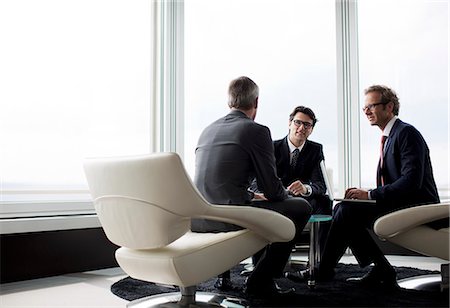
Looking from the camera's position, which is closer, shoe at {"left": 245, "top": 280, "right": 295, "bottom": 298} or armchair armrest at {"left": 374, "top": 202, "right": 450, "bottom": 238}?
armchair armrest at {"left": 374, "top": 202, "right": 450, "bottom": 238}

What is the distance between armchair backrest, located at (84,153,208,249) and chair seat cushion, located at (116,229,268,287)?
61 mm

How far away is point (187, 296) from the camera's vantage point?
257cm

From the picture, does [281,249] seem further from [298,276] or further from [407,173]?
[407,173]

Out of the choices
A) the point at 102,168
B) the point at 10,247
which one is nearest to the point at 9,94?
the point at 10,247

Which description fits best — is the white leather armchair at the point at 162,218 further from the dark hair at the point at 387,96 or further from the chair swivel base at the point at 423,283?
the dark hair at the point at 387,96

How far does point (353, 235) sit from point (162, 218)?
1.64m

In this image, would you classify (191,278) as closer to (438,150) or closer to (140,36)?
(140,36)

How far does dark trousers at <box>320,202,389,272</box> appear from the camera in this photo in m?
3.29

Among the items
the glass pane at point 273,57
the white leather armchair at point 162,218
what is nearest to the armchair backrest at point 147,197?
the white leather armchair at point 162,218

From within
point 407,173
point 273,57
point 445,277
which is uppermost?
point 273,57

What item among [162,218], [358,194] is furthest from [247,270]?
[162,218]

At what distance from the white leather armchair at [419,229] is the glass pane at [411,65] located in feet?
7.58

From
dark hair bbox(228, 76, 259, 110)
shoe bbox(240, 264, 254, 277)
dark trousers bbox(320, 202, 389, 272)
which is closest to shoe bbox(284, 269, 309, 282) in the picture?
dark trousers bbox(320, 202, 389, 272)

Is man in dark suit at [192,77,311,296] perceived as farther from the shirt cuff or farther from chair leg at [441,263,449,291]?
chair leg at [441,263,449,291]
